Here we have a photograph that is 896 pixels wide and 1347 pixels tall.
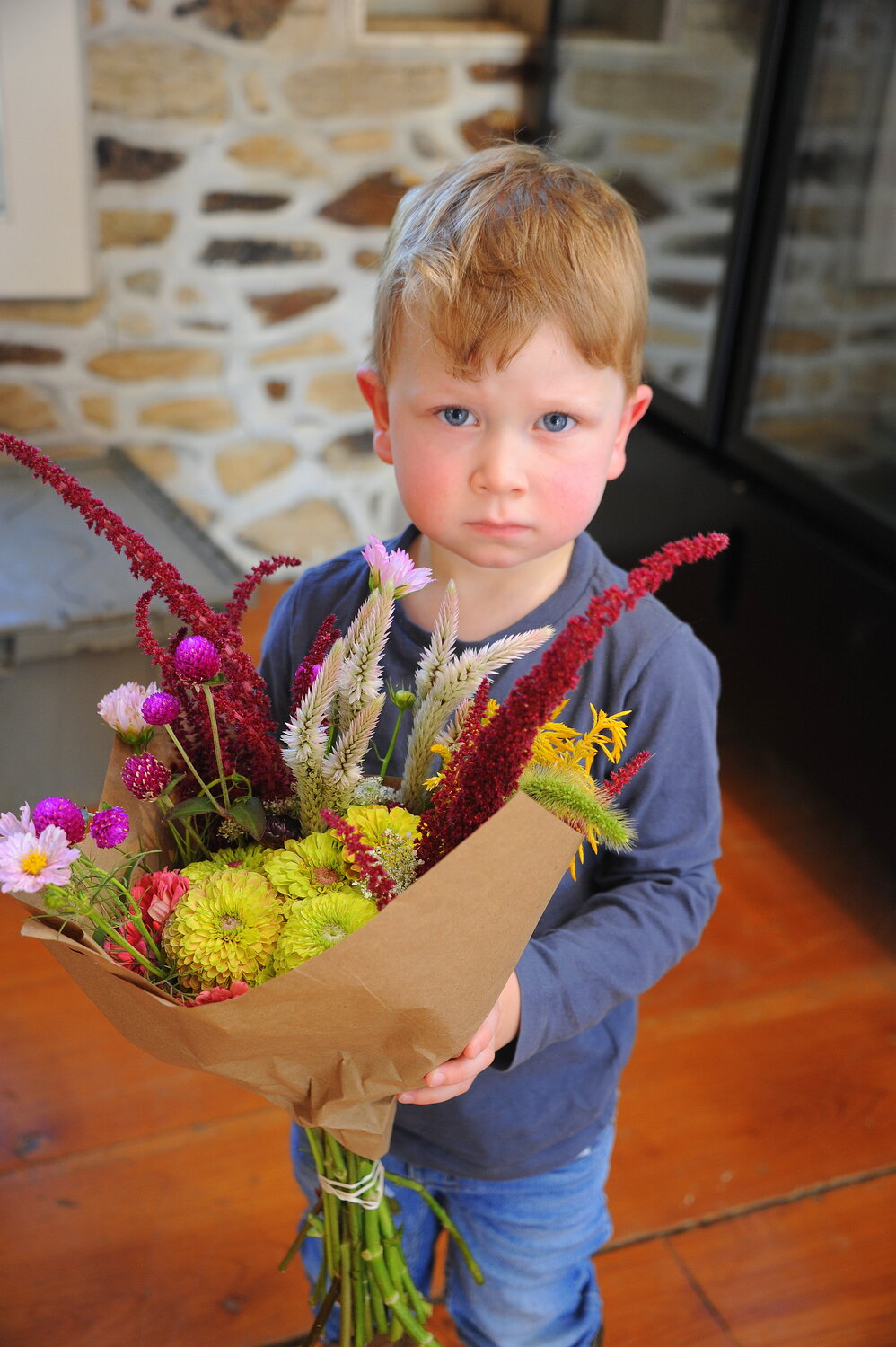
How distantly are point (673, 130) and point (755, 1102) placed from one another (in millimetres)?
1940

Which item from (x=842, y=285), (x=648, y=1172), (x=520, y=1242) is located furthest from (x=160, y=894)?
(x=842, y=285)

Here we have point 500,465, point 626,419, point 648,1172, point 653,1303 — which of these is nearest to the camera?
point 500,465

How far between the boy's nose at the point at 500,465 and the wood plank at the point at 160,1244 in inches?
46.5

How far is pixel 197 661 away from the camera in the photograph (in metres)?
0.66

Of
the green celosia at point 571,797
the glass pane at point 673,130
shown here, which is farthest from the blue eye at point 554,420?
the glass pane at point 673,130

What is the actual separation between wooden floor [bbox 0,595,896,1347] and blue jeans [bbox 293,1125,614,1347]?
0.39 m

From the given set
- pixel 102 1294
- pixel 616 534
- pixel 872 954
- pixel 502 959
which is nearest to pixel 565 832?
pixel 502 959

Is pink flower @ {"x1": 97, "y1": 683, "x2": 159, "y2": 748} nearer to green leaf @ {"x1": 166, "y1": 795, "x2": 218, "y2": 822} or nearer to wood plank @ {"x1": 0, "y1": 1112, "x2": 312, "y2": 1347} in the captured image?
green leaf @ {"x1": 166, "y1": 795, "x2": 218, "y2": 822}

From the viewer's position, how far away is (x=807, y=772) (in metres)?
2.34

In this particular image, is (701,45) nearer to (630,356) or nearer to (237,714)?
(630,356)

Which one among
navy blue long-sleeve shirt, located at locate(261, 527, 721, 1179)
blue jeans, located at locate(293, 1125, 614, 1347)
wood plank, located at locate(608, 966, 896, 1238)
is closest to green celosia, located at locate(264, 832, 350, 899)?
navy blue long-sleeve shirt, located at locate(261, 527, 721, 1179)

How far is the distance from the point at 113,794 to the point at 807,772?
6.02 ft

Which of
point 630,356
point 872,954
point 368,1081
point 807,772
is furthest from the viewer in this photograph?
point 807,772

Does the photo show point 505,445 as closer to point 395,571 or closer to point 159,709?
point 395,571
